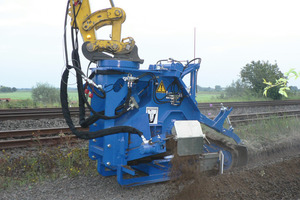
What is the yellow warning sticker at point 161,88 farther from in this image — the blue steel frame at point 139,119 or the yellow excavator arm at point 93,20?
the yellow excavator arm at point 93,20

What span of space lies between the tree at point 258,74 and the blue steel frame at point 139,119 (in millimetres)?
20634

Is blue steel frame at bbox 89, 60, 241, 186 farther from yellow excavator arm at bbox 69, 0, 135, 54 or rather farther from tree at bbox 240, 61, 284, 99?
tree at bbox 240, 61, 284, 99

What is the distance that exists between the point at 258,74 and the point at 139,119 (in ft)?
78.7

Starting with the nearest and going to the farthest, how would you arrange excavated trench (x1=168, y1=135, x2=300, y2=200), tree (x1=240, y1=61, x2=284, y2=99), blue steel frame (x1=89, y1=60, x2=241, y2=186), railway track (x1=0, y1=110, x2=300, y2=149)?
1. excavated trench (x1=168, y1=135, x2=300, y2=200)
2. blue steel frame (x1=89, y1=60, x2=241, y2=186)
3. railway track (x1=0, y1=110, x2=300, y2=149)
4. tree (x1=240, y1=61, x2=284, y2=99)

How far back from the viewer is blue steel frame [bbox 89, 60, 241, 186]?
15.9ft

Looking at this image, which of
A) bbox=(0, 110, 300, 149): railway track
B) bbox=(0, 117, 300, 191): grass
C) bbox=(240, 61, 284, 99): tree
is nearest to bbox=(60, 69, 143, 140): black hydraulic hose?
bbox=(0, 117, 300, 191): grass

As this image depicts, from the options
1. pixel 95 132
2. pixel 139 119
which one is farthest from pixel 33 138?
pixel 139 119

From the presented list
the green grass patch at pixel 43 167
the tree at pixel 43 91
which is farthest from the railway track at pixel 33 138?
the tree at pixel 43 91

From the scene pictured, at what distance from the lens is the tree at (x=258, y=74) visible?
25.2 meters

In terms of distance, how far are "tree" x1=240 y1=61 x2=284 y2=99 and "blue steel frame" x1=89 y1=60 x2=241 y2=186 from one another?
20634mm

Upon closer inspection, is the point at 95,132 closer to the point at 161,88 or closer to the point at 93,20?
the point at 161,88

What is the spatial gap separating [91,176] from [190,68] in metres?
2.78

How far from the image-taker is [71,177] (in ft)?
18.8

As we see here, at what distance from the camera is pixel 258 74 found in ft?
87.7
